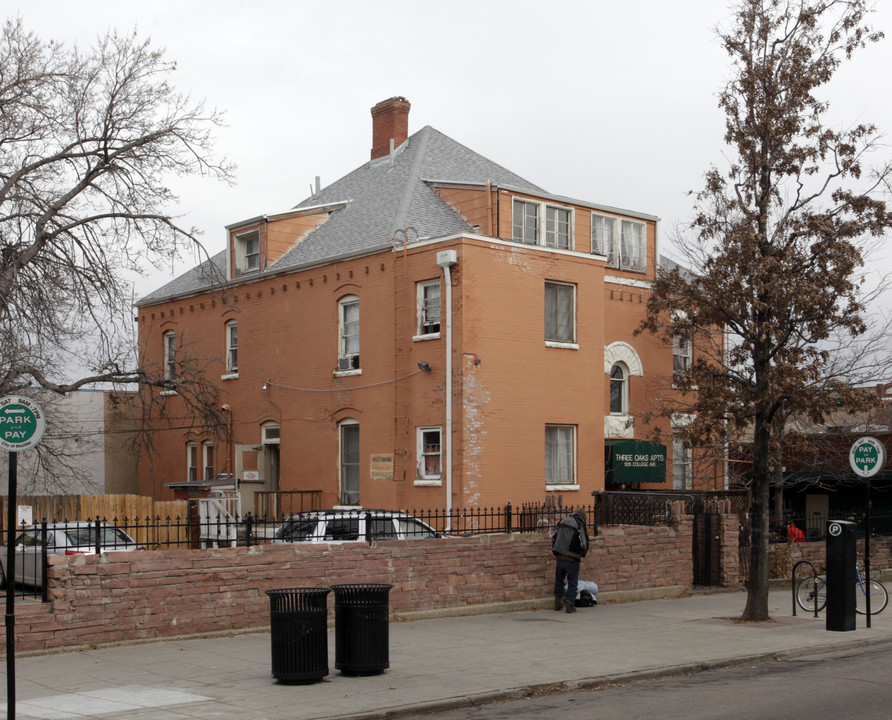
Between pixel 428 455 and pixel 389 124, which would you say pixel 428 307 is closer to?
pixel 428 455

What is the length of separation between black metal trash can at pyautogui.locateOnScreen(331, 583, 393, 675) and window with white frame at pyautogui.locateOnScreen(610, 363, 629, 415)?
18.6 m

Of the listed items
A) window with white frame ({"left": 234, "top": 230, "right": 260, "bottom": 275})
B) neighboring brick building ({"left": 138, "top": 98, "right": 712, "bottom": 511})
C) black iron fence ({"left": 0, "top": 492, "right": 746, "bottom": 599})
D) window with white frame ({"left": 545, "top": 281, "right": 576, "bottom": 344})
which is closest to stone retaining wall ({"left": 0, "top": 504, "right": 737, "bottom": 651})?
black iron fence ({"left": 0, "top": 492, "right": 746, "bottom": 599})

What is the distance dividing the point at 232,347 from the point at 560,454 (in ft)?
35.4

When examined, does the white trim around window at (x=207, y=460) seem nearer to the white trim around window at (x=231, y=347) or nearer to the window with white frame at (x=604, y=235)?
the white trim around window at (x=231, y=347)

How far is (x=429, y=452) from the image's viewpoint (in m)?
25.4

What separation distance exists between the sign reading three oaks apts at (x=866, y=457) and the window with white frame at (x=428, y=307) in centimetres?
1145

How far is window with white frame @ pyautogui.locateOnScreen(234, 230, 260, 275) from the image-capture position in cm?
3117

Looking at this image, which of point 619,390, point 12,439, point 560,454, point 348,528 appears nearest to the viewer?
point 12,439

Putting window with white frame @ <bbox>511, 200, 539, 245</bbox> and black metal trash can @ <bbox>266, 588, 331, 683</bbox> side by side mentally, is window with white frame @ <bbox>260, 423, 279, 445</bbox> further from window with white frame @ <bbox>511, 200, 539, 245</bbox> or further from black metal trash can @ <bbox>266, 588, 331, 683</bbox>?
black metal trash can @ <bbox>266, 588, 331, 683</bbox>

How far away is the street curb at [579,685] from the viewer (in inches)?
379

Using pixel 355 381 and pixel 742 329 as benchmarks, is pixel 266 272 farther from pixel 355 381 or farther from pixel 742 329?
pixel 742 329

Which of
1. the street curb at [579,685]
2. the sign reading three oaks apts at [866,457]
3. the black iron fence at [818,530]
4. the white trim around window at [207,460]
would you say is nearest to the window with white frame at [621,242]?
the black iron fence at [818,530]

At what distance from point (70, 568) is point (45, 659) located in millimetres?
1066

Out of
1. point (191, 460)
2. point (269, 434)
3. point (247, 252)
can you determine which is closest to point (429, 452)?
point (269, 434)
